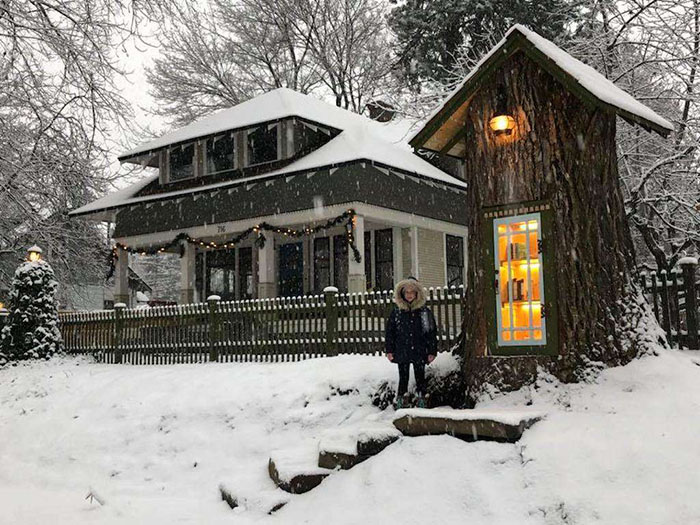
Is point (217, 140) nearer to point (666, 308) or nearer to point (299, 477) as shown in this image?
point (666, 308)

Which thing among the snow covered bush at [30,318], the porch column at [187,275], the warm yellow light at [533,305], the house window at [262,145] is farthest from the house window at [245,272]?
the warm yellow light at [533,305]

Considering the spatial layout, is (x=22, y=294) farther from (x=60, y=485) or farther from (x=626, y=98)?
(x=626, y=98)

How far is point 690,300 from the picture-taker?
9.82 metres

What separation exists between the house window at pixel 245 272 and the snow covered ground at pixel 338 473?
10.2m

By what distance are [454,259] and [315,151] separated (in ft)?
18.7

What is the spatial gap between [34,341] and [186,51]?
1970cm

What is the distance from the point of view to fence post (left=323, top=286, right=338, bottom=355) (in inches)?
496

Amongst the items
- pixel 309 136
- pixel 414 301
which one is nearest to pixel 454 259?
pixel 309 136

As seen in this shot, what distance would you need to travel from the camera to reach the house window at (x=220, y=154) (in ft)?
70.3

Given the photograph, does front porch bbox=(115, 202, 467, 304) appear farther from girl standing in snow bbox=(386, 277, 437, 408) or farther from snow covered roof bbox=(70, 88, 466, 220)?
girl standing in snow bbox=(386, 277, 437, 408)

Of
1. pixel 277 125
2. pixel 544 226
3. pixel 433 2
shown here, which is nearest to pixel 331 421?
pixel 544 226

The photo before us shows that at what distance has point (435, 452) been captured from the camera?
7.07 m

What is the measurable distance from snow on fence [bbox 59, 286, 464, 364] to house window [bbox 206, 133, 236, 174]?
6705 mm

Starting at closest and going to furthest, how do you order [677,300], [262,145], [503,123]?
1. [503,123]
2. [677,300]
3. [262,145]
